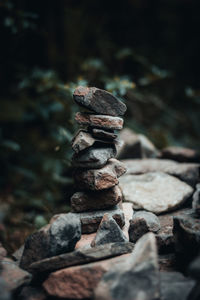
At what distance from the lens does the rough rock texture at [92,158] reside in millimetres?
2193

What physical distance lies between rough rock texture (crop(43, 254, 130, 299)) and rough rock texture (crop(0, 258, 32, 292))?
17 centimetres

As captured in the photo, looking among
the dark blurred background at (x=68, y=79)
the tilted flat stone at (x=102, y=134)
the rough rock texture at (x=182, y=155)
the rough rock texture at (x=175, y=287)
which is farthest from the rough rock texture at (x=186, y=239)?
the rough rock texture at (x=182, y=155)

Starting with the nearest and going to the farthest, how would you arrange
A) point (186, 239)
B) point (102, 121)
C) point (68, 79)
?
point (186, 239), point (102, 121), point (68, 79)

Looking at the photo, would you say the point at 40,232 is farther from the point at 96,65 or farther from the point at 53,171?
the point at 96,65

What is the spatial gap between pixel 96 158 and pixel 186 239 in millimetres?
902

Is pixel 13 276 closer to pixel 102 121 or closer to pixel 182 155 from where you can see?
pixel 102 121

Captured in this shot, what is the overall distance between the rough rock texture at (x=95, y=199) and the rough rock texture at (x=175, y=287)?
0.79m

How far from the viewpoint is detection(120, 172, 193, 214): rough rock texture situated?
9.08ft

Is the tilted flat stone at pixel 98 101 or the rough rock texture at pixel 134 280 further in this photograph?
the tilted flat stone at pixel 98 101

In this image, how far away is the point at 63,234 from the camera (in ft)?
6.00

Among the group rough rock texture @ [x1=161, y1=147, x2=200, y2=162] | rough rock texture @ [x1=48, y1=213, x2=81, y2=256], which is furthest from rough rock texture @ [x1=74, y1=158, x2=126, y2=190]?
rough rock texture @ [x1=161, y1=147, x2=200, y2=162]

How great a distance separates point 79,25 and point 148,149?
3.74 m

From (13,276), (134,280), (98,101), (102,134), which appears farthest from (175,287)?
(98,101)

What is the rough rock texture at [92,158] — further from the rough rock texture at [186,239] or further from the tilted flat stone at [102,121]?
the rough rock texture at [186,239]
